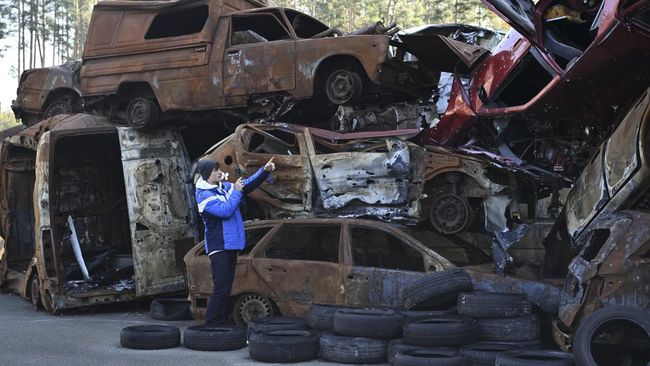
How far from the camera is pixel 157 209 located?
9.70 metres

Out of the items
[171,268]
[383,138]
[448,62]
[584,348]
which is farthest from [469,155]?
[171,268]

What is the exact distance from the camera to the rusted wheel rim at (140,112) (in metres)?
10.6

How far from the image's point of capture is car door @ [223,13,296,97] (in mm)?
9961

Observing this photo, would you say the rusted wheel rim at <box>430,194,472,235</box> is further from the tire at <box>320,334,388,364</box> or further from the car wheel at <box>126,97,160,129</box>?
the car wheel at <box>126,97,160,129</box>

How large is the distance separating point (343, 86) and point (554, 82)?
3218 mm

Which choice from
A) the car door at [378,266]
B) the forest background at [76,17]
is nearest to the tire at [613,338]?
the car door at [378,266]

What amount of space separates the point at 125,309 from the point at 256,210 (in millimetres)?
2473

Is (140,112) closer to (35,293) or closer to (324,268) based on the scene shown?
(35,293)

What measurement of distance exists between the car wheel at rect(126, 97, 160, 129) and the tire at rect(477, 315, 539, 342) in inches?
251

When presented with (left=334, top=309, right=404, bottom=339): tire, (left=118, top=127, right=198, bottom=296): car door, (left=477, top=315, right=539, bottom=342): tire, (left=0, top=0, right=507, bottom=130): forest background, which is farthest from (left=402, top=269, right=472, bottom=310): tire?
(left=0, top=0, right=507, bottom=130): forest background

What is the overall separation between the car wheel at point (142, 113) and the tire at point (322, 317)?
5.03m

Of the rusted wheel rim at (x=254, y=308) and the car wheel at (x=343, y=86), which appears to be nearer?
the rusted wheel rim at (x=254, y=308)

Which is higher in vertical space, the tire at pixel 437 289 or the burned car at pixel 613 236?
the burned car at pixel 613 236

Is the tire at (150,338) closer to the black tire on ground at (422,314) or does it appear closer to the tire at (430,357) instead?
the black tire on ground at (422,314)
